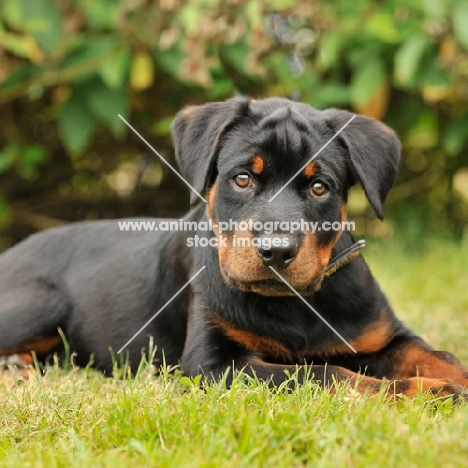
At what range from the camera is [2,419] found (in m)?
2.76

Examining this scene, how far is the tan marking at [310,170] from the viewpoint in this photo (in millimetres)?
3248

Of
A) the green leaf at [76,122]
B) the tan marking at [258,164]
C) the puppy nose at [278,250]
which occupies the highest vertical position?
the tan marking at [258,164]

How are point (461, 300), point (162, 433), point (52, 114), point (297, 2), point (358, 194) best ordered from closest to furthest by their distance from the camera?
point (162, 433) → point (461, 300) → point (297, 2) → point (52, 114) → point (358, 194)

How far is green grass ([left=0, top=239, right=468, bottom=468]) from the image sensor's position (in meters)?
2.18

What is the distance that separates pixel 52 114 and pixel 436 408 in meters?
4.70

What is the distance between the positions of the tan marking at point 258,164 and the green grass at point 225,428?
891mm

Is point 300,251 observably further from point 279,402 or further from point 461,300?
point 461,300

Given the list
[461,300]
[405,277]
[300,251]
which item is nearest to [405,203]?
[405,277]

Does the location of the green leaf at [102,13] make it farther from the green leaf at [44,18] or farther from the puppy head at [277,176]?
the puppy head at [277,176]

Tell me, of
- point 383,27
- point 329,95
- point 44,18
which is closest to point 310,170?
point 383,27

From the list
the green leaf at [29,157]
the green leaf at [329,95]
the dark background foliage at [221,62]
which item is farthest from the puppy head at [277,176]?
the green leaf at [29,157]

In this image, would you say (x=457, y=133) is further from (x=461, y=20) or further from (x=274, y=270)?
(x=274, y=270)

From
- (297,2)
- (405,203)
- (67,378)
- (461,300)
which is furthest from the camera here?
(405,203)

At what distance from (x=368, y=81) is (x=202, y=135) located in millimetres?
2582
